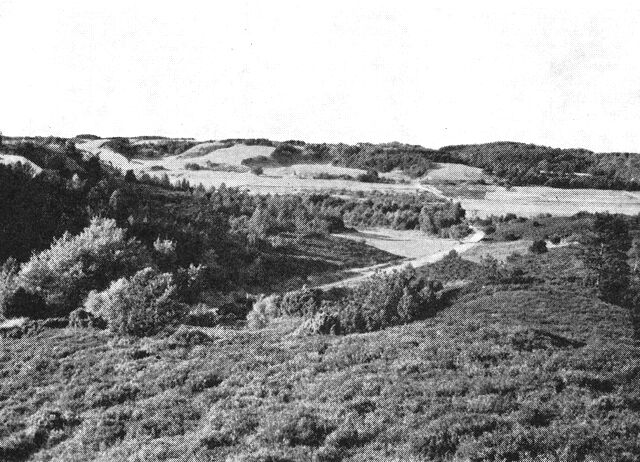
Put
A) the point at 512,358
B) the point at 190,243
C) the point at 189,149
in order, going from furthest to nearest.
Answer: the point at 189,149, the point at 190,243, the point at 512,358

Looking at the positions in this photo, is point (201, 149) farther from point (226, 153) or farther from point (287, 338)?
point (287, 338)

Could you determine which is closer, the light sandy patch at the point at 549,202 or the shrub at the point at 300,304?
the shrub at the point at 300,304

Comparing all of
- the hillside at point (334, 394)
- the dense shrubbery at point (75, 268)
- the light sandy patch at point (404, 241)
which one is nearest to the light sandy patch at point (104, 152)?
the light sandy patch at point (404, 241)

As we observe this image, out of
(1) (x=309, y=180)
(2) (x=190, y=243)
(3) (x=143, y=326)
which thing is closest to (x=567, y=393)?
(3) (x=143, y=326)

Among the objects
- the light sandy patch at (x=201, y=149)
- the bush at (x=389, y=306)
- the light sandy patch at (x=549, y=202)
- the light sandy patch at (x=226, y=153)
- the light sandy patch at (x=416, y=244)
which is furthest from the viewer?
the light sandy patch at (x=201, y=149)

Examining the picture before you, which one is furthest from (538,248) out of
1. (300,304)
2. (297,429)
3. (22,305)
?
(297,429)

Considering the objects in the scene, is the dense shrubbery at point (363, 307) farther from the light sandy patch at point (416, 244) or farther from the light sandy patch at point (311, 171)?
the light sandy patch at point (311, 171)

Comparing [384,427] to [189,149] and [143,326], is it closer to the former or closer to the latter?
[143,326]
